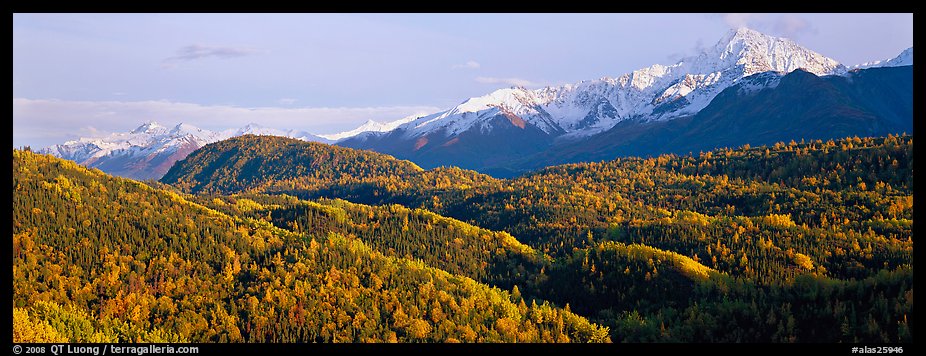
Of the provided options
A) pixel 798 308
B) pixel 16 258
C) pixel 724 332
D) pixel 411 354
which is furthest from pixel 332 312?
pixel 798 308

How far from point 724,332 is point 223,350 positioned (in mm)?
120602

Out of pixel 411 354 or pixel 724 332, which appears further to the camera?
pixel 724 332

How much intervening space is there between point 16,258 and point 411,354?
11193 cm

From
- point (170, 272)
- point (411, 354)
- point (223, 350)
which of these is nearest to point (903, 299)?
point (411, 354)

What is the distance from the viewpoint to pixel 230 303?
187m

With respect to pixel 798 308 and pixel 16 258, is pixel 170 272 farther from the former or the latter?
pixel 798 308

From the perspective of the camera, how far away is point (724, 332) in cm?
16662
